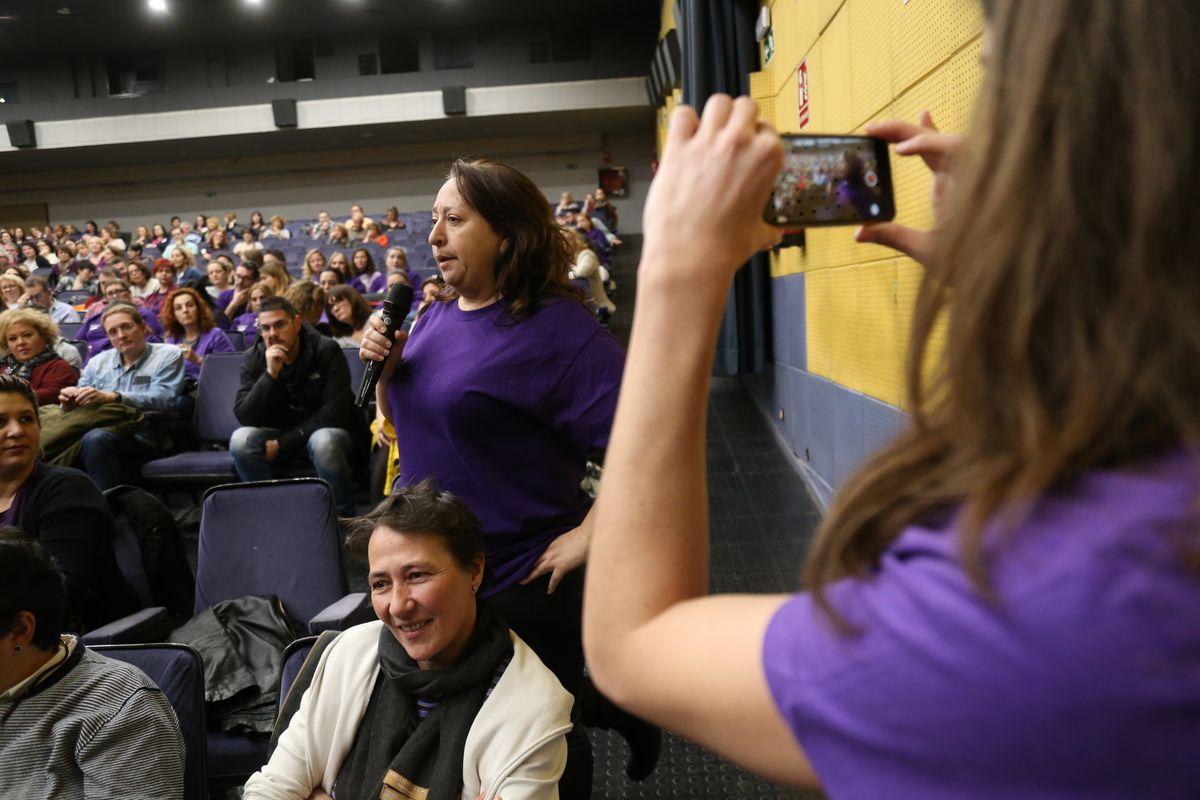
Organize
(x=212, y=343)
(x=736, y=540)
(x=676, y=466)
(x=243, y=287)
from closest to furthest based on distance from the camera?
1. (x=676, y=466)
2. (x=736, y=540)
3. (x=212, y=343)
4. (x=243, y=287)

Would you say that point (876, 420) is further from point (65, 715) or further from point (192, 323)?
point (192, 323)

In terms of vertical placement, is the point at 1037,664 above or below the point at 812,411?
above

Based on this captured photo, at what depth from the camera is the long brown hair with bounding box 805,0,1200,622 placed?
0.34 metres

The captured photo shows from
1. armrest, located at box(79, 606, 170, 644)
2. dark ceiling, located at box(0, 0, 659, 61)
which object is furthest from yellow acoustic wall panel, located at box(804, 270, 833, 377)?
dark ceiling, located at box(0, 0, 659, 61)

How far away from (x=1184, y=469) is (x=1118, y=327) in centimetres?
6

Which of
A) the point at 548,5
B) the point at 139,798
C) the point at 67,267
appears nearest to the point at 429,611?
the point at 139,798

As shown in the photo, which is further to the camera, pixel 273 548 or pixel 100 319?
pixel 100 319

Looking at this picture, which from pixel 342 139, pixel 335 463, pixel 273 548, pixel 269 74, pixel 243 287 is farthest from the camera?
pixel 342 139

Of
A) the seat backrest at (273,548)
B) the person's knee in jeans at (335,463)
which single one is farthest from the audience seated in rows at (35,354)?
the seat backrest at (273,548)

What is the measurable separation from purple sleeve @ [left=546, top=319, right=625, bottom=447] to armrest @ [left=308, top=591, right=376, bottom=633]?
2.38ft

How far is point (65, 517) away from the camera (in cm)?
228

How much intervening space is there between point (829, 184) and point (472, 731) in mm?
1162

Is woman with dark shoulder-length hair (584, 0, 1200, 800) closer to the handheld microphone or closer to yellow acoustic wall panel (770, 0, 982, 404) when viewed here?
yellow acoustic wall panel (770, 0, 982, 404)

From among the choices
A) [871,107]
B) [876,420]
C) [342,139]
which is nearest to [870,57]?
[871,107]
